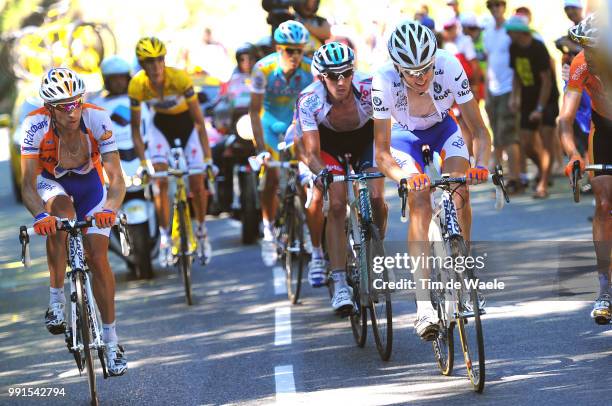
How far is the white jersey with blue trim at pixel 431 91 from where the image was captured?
347 inches

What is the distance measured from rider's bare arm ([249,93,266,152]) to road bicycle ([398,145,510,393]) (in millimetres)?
4473

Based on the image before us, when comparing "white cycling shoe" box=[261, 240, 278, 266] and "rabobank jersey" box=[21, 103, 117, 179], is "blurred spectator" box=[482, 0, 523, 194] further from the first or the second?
"rabobank jersey" box=[21, 103, 117, 179]

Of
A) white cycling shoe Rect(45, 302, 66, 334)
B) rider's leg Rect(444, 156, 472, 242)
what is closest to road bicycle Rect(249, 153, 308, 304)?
white cycling shoe Rect(45, 302, 66, 334)

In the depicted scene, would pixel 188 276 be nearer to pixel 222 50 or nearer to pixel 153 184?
pixel 153 184

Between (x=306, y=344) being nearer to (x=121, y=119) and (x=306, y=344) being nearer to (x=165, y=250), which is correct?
(x=165, y=250)

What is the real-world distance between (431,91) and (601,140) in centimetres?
133

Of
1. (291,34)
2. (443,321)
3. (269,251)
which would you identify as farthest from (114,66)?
(443,321)

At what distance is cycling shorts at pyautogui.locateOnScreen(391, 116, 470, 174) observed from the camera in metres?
8.98

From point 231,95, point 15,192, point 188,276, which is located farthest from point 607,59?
point 15,192

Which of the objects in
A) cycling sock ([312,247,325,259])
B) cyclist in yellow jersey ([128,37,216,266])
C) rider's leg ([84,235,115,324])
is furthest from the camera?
cyclist in yellow jersey ([128,37,216,266])

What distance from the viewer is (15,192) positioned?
25.0m

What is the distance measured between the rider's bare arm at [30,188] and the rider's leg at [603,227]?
12.3ft

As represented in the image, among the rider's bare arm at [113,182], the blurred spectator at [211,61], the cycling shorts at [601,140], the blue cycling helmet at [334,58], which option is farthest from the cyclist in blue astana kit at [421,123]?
the blurred spectator at [211,61]

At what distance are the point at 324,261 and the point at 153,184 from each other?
108 inches
